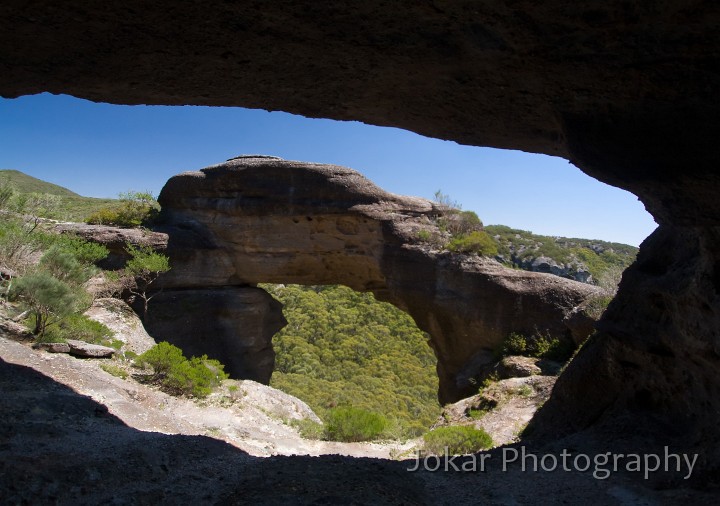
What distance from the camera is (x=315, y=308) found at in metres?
33.8

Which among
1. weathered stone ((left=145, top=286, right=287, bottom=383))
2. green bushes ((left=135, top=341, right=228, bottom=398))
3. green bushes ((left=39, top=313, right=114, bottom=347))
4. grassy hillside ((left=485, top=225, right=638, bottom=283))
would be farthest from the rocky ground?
grassy hillside ((left=485, top=225, right=638, bottom=283))

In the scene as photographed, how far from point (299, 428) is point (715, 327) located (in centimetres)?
896

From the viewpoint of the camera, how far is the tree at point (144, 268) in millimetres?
14992

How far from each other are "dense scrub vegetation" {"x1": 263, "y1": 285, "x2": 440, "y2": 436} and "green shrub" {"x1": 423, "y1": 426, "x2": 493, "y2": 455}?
13.0m

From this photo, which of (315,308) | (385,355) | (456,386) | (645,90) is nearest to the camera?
(645,90)

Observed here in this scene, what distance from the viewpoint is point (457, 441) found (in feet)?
26.5

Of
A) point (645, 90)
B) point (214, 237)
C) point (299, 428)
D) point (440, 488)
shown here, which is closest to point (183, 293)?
point (214, 237)

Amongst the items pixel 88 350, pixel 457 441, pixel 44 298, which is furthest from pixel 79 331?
pixel 457 441

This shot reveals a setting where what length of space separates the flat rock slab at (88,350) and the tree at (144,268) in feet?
12.9

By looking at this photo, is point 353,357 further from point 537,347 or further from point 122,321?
point 537,347

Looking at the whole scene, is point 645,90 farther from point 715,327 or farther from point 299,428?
point 299,428

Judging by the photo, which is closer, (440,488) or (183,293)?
(440,488)

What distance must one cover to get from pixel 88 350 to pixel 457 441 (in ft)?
27.3

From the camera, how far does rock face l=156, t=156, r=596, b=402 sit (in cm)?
1509
